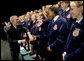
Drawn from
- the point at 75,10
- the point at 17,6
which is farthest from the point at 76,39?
the point at 17,6

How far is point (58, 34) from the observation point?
123 inches

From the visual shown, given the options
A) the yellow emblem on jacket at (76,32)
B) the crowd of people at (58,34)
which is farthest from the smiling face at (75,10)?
the yellow emblem on jacket at (76,32)

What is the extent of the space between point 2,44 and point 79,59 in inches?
46.1

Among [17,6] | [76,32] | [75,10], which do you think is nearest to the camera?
[76,32]

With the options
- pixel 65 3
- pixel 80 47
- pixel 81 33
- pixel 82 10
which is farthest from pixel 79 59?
pixel 65 3

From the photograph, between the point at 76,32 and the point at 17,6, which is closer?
the point at 76,32

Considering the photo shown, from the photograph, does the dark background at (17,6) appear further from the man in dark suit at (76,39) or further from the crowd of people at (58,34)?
the man in dark suit at (76,39)

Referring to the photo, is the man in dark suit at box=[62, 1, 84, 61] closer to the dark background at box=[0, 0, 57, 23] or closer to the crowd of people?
the crowd of people

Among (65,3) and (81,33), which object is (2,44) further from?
(65,3)

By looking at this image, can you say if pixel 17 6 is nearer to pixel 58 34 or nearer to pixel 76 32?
pixel 58 34

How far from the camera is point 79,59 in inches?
93.7

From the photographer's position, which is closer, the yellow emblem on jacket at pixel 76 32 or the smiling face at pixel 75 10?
the yellow emblem on jacket at pixel 76 32

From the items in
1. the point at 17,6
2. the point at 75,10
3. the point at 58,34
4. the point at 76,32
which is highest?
the point at 17,6

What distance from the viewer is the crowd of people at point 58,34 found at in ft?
7.86
